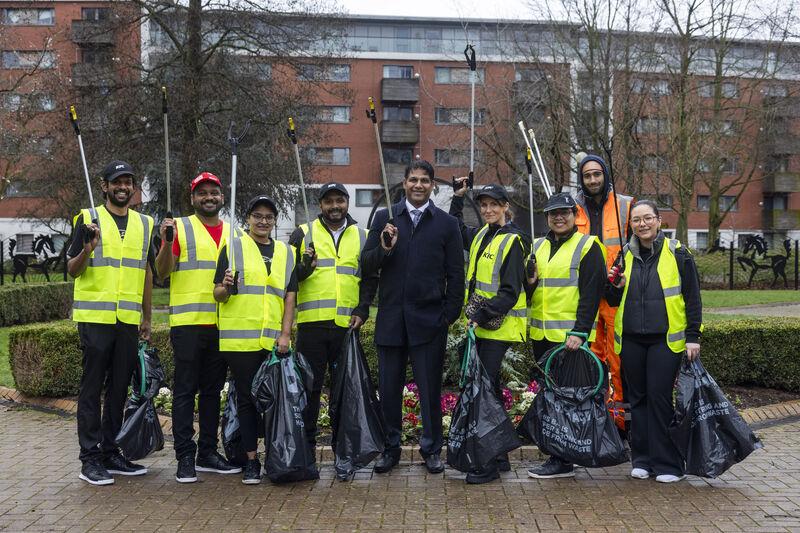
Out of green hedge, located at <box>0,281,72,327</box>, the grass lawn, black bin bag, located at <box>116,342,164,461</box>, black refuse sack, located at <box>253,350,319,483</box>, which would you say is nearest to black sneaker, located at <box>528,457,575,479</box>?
black refuse sack, located at <box>253,350,319,483</box>

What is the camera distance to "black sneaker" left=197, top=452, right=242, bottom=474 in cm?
609

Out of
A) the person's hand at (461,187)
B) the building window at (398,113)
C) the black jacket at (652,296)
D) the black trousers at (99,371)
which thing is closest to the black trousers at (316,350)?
the black trousers at (99,371)

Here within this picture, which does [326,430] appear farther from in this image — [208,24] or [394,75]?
[394,75]

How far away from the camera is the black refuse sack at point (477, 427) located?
18.7 ft

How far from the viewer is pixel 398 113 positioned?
47.1 meters

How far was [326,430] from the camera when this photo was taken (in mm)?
7090

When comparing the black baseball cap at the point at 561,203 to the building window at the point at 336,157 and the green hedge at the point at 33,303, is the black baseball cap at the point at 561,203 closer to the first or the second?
the green hedge at the point at 33,303

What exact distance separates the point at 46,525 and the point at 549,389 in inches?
131

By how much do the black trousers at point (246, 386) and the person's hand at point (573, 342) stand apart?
2.10 meters

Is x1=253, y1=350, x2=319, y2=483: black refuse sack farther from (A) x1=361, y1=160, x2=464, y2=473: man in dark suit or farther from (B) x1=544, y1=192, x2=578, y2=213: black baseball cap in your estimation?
(B) x1=544, y1=192, x2=578, y2=213: black baseball cap

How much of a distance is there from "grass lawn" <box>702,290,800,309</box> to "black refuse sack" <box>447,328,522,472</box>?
13.2m

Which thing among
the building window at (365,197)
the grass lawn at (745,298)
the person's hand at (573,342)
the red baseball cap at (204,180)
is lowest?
the grass lawn at (745,298)

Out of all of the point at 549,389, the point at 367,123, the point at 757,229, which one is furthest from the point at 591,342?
the point at 757,229

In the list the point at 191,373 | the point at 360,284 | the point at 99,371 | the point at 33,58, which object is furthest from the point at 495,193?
the point at 33,58
